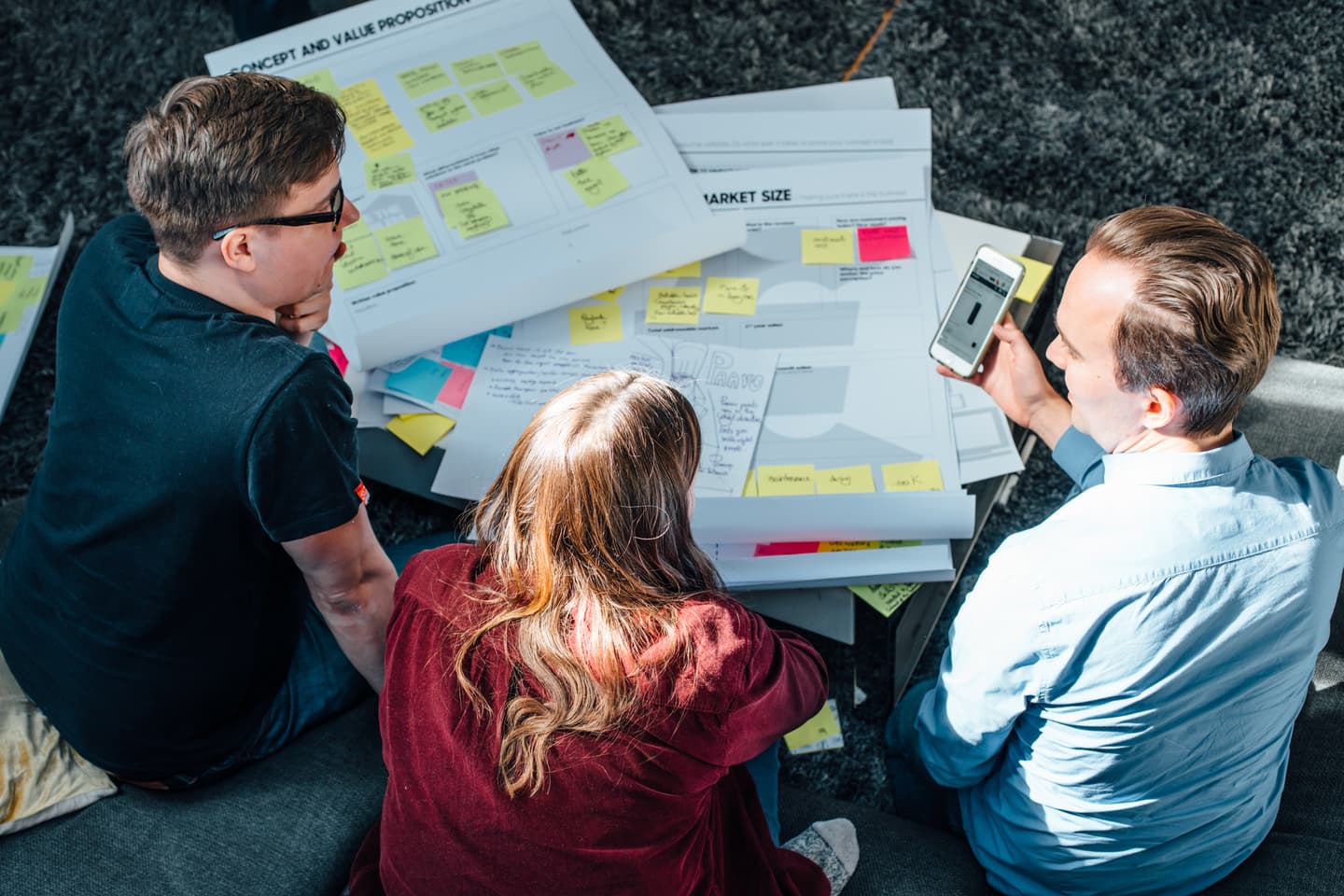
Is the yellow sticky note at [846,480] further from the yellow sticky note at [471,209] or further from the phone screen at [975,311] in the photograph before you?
the yellow sticky note at [471,209]

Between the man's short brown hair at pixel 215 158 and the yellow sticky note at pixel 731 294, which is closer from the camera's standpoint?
the man's short brown hair at pixel 215 158

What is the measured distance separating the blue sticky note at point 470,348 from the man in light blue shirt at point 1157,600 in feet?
2.45

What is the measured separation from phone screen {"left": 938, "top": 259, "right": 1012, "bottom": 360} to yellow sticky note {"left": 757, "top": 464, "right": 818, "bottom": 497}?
25cm

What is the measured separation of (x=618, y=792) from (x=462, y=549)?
326 millimetres

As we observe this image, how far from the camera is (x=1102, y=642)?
3.10 feet

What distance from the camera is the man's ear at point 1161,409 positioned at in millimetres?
978

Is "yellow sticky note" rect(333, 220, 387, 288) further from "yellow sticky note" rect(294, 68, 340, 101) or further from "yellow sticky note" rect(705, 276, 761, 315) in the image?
"yellow sticky note" rect(705, 276, 761, 315)

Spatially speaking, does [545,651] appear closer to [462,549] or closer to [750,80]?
[462,549]

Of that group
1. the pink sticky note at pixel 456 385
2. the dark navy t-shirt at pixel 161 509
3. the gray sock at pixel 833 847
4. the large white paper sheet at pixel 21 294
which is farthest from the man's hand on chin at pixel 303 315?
the large white paper sheet at pixel 21 294

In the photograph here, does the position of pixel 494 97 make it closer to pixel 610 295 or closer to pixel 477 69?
pixel 477 69

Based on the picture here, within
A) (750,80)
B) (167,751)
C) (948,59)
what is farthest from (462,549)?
(948,59)

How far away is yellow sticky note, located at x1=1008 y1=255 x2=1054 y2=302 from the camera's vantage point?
1.39m

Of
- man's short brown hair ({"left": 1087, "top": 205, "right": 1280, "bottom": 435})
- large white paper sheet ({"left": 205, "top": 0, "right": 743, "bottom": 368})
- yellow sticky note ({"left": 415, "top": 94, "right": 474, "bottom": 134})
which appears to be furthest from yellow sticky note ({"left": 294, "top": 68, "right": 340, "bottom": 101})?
man's short brown hair ({"left": 1087, "top": 205, "right": 1280, "bottom": 435})

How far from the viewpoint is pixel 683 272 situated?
1468 mm
